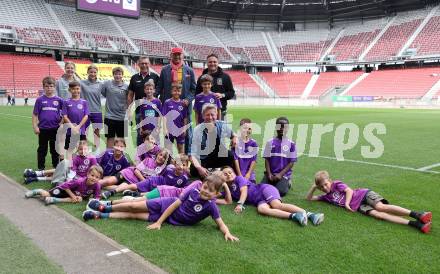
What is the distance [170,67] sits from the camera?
22.1 ft

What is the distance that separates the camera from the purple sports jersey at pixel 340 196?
4688 millimetres

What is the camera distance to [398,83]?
43.9 metres

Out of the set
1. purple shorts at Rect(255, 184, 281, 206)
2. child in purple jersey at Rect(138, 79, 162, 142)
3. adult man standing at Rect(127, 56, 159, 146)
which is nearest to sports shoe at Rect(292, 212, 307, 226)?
purple shorts at Rect(255, 184, 281, 206)

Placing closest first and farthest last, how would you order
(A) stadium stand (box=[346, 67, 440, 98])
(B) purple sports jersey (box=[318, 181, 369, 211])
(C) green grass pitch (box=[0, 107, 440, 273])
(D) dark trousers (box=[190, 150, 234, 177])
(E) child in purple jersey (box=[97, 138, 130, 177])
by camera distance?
(C) green grass pitch (box=[0, 107, 440, 273]) → (B) purple sports jersey (box=[318, 181, 369, 211]) → (D) dark trousers (box=[190, 150, 234, 177]) → (E) child in purple jersey (box=[97, 138, 130, 177]) → (A) stadium stand (box=[346, 67, 440, 98])

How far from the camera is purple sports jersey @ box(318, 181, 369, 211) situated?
469 cm

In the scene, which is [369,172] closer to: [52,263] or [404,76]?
[52,263]

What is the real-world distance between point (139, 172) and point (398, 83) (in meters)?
44.7

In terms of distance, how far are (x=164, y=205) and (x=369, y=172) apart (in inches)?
176

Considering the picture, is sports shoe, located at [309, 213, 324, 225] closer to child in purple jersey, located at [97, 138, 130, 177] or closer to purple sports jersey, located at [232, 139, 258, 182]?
purple sports jersey, located at [232, 139, 258, 182]

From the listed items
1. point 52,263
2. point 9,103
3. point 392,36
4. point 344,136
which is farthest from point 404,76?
point 52,263

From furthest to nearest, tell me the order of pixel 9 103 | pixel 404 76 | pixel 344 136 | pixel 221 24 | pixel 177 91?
pixel 221 24 < pixel 404 76 < pixel 9 103 < pixel 344 136 < pixel 177 91

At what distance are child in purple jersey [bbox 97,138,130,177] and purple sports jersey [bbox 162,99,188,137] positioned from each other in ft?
3.06

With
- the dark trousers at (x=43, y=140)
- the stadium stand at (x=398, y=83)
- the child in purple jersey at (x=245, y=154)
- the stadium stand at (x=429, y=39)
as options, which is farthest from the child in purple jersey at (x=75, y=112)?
the stadium stand at (x=429, y=39)

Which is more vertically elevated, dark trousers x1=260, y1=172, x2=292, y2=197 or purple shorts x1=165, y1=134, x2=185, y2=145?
purple shorts x1=165, y1=134, x2=185, y2=145
